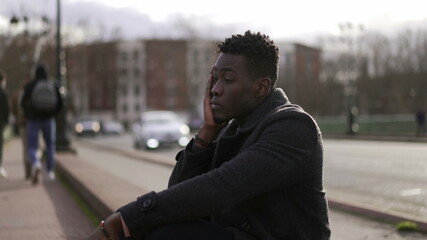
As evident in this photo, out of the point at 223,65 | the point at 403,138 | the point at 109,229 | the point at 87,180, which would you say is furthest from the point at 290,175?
the point at 403,138

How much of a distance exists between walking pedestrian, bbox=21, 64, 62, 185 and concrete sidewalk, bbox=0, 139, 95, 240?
0.49 meters

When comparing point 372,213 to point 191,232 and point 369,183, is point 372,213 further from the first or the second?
point 191,232

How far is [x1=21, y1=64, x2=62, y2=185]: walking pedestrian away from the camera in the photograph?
28.6 ft

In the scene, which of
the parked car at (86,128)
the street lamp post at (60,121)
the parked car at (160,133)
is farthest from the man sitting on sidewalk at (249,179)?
the parked car at (86,128)

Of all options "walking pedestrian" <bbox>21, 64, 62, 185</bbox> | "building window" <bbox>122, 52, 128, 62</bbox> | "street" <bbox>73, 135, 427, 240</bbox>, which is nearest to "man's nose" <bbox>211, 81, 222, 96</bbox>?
"street" <bbox>73, 135, 427, 240</bbox>

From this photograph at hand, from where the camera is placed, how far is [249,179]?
1979mm

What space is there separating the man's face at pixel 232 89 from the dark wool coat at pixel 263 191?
0.08m

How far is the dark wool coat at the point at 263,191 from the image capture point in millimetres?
1984

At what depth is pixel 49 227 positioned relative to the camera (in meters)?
5.54

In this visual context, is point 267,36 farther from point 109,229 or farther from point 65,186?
point 65,186

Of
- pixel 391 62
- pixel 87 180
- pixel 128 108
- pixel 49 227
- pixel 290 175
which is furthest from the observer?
pixel 128 108

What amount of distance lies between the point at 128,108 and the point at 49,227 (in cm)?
10415

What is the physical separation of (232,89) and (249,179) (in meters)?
0.36

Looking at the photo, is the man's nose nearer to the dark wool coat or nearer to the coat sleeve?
the dark wool coat
